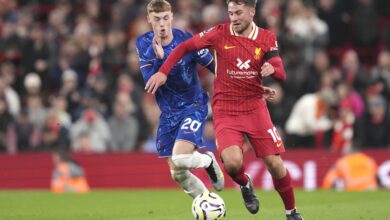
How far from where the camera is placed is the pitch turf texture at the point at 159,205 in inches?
480

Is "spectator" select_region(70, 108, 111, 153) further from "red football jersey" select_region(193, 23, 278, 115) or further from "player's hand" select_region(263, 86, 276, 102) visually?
"player's hand" select_region(263, 86, 276, 102)

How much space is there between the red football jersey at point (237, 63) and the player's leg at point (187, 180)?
900 millimetres

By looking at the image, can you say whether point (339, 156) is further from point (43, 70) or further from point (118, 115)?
point (43, 70)

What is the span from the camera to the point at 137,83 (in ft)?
67.4

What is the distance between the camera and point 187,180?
11.2m

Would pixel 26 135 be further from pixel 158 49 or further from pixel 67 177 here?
pixel 158 49

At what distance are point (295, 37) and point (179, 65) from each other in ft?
29.7

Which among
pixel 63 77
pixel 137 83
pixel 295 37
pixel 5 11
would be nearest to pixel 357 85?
pixel 295 37

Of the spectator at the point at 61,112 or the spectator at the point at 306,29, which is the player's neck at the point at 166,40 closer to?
the spectator at the point at 61,112

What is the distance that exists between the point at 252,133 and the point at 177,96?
1.26 m

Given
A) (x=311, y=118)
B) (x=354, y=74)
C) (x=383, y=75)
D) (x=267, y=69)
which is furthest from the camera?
(x=354, y=74)

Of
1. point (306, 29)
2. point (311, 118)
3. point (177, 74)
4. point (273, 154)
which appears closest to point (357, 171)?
point (311, 118)

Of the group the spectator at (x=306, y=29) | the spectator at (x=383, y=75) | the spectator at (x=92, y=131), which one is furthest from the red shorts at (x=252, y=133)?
the spectator at (x=306, y=29)

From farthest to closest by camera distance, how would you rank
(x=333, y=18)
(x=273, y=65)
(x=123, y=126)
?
(x=333, y=18)
(x=123, y=126)
(x=273, y=65)
